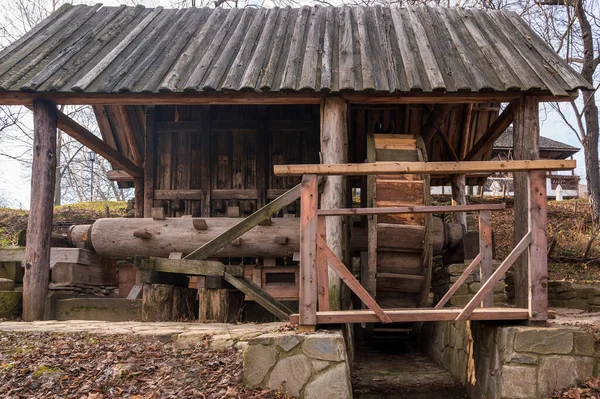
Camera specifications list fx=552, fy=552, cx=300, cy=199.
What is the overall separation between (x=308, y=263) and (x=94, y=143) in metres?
5.54

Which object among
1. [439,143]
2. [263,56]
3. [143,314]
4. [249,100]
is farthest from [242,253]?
[439,143]

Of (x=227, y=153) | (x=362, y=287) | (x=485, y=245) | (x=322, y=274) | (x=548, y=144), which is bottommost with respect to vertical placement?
(x=362, y=287)

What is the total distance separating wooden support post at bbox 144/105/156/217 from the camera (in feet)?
32.6

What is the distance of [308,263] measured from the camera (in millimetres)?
5090

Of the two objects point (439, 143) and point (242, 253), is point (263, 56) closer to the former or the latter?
point (242, 253)

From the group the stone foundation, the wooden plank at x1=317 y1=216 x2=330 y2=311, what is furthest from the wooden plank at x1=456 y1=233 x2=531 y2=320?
the wooden plank at x1=317 y1=216 x2=330 y2=311

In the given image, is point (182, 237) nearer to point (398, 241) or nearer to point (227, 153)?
point (227, 153)

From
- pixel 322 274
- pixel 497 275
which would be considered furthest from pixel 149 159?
pixel 497 275

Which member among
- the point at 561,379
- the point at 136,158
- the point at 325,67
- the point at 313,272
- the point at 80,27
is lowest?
the point at 561,379

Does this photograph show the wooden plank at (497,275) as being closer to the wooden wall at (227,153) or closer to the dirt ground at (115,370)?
the dirt ground at (115,370)

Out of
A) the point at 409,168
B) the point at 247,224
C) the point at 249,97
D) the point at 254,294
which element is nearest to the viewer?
the point at 409,168

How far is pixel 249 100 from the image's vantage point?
7.43 meters

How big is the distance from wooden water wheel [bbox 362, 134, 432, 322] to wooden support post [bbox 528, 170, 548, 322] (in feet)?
8.98

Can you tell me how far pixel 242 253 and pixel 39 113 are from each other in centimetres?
349
